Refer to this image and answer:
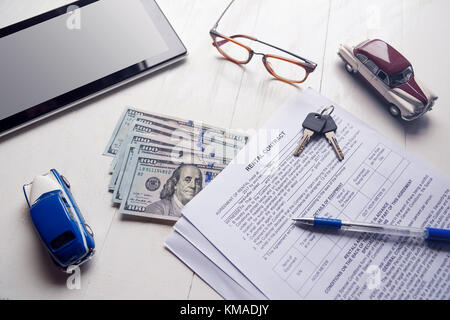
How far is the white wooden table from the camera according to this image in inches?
18.6

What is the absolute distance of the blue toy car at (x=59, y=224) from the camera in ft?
1.46

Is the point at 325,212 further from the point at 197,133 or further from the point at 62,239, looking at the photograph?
the point at 62,239

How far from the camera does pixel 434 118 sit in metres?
0.58

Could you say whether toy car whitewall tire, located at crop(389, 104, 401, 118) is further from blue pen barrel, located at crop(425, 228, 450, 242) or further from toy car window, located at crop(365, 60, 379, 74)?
blue pen barrel, located at crop(425, 228, 450, 242)

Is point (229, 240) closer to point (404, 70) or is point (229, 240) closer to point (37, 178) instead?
point (37, 178)

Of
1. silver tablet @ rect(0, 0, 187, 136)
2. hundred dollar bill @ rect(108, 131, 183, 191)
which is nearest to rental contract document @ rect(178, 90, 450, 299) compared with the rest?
hundred dollar bill @ rect(108, 131, 183, 191)

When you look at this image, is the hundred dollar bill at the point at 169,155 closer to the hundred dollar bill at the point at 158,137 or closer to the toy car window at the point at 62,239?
the hundred dollar bill at the point at 158,137

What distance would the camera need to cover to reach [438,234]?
480mm

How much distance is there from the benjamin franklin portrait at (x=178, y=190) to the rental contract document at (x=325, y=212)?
21mm

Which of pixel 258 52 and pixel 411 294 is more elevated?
pixel 258 52

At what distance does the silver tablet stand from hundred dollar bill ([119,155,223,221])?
0.18 m

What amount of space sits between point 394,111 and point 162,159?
414mm

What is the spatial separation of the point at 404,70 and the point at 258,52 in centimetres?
27
